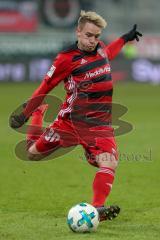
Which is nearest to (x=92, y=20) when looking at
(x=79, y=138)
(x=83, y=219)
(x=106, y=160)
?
(x=79, y=138)

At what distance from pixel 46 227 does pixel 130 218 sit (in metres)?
1.00

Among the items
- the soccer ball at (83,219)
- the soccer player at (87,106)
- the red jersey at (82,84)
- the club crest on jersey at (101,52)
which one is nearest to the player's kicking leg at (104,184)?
the soccer player at (87,106)

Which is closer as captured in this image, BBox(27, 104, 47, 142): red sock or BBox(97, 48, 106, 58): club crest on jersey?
BBox(97, 48, 106, 58): club crest on jersey

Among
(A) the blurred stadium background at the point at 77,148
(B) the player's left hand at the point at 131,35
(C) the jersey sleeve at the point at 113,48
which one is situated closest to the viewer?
(A) the blurred stadium background at the point at 77,148

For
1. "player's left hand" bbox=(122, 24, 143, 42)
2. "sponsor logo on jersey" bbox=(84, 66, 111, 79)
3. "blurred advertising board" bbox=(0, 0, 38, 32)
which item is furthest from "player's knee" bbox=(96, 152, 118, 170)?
"blurred advertising board" bbox=(0, 0, 38, 32)

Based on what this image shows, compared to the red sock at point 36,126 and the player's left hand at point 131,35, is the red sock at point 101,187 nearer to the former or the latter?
the red sock at point 36,126

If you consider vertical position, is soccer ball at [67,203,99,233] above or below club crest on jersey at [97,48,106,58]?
below

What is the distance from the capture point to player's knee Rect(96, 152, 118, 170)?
737cm

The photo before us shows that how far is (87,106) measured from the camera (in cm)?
765

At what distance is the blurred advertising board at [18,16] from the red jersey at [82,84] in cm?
2389

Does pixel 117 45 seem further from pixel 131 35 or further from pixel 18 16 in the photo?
pixel 18 16

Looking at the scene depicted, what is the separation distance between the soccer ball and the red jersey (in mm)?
1090

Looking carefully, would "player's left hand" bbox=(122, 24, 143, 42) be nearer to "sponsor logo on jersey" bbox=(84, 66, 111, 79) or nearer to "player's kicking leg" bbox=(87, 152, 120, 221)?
"sponsor logo on jersey" bbox=(84, 66, 111, 79)

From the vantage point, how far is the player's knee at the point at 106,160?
737 cm
